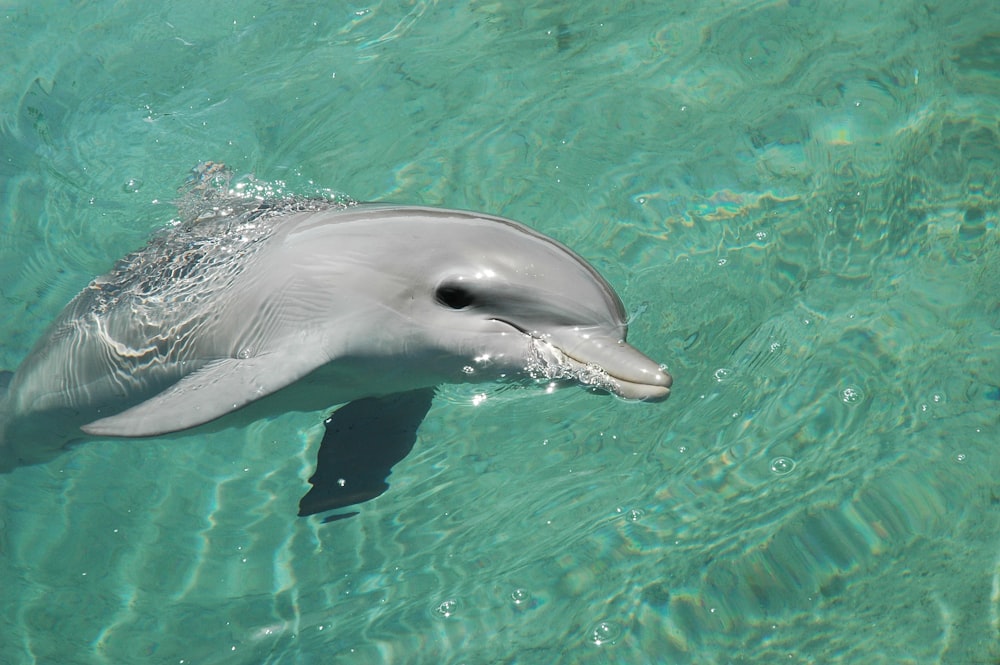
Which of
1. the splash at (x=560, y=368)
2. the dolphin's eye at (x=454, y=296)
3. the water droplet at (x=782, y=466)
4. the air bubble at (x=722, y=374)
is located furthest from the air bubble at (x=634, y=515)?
the dolphin's eye at (x=454, y=296)

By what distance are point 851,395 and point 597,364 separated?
2.08m

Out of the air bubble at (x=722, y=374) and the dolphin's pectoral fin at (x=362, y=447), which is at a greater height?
the dolphin's pectoral fin at (x=362, y=447)

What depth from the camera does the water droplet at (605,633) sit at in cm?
433

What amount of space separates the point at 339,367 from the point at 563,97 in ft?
12.1

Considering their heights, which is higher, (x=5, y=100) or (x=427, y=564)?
(x=5, y=100)

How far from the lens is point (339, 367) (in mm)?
4281

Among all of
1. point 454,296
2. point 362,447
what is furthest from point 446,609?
point 454,296

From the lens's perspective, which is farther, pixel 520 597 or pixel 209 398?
pixel 520 597

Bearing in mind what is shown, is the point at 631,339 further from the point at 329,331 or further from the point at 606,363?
the point at 329,331

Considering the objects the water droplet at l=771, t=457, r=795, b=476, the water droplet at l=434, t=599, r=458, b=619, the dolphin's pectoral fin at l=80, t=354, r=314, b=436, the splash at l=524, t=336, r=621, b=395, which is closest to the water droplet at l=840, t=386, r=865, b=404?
the water droplet at l=771, t=457, r=795, b=476

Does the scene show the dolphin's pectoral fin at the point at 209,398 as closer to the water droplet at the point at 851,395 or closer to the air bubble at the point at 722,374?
the air bubble at the point at 722,374

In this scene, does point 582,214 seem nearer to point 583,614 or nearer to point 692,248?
point 692,248

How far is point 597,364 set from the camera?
372cm

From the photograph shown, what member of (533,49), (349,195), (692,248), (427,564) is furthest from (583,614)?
(533,49)
